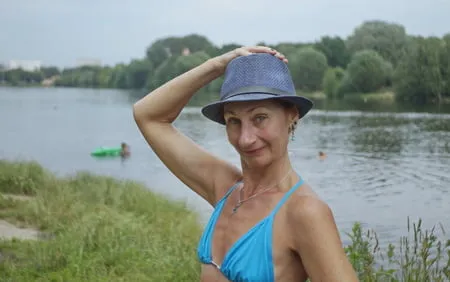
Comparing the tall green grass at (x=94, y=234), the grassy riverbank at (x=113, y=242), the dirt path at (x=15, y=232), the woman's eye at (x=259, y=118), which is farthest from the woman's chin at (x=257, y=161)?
the dirt path at (x=15, y=232)

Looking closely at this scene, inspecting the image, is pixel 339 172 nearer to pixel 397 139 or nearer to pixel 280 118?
pixel 397 139

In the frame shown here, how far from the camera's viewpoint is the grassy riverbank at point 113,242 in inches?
179

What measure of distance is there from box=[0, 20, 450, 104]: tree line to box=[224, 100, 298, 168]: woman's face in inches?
964

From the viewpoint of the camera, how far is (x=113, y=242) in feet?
22.6

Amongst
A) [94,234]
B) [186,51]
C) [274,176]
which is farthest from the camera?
[186,51]

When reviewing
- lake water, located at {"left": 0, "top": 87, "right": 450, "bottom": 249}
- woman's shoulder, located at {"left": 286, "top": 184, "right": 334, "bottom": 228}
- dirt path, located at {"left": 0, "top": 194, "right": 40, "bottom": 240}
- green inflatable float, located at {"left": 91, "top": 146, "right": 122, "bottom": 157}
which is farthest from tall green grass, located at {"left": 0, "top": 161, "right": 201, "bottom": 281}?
green inflatable float, located at {"left": 91, "top": 146, "right": 122, "bottom": 157}

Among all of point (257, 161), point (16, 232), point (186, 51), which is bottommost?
point (16, 232)

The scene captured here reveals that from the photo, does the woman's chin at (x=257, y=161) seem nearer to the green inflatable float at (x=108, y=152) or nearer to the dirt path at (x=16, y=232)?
the dirt path at (x=16, y=232)

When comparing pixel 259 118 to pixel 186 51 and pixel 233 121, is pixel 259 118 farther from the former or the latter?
pixel 186 51

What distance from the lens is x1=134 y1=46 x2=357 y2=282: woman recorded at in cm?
172

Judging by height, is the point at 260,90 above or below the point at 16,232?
above

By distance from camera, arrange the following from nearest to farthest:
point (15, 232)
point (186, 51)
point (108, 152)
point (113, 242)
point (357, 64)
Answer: point (113, 242) → point (15, 232) → point (108, 152) → point (357, 64) → point (186, 51)

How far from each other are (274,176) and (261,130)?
173mm

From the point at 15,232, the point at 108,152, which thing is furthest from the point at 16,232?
the point at 108,152
